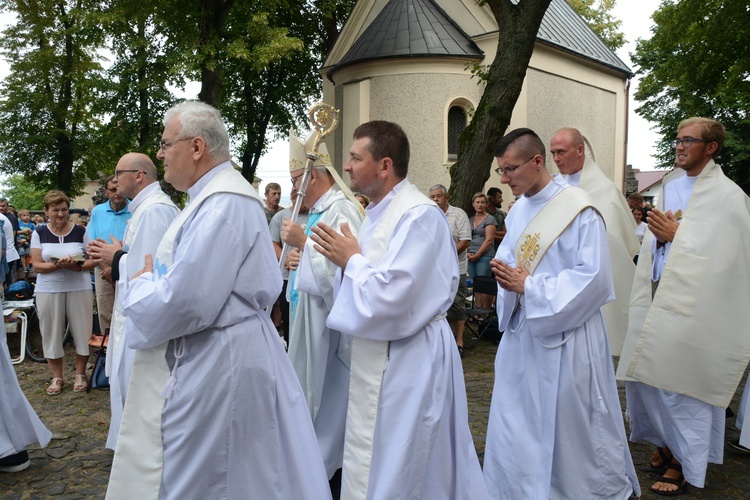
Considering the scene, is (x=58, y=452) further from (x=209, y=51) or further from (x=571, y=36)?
(x=571, y=36)

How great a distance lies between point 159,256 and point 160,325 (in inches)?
15.3

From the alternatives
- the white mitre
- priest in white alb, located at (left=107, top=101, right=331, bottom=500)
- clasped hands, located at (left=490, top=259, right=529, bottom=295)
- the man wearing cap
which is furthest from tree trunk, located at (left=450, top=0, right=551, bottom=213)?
priest in white alb, located at (left=107, top=101, right=331, bottom=500)

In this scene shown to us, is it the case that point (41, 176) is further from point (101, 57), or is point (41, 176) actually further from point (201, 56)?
point (201, 56)

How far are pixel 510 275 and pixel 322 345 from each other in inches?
54.8

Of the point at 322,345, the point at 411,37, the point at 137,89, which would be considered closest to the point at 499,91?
the point at 322,345

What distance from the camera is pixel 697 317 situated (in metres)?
4.29

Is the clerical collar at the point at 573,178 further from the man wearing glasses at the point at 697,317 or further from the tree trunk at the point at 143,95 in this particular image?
the tree trunk at the point at 143,95

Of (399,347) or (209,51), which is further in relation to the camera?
(209,51)

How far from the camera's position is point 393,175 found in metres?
3.31

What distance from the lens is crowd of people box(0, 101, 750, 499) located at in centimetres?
269

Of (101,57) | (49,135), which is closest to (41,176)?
(49,135)

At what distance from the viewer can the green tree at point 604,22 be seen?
3641cm

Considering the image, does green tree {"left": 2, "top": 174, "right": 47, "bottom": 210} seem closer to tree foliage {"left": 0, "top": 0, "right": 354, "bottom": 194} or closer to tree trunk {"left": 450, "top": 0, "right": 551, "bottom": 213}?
tree foliage {"left": 0, "top": 0, "right": 354, "bottom": 194}

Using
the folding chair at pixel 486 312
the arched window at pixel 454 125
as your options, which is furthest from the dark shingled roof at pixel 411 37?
the folding chair at pixel 486 312
